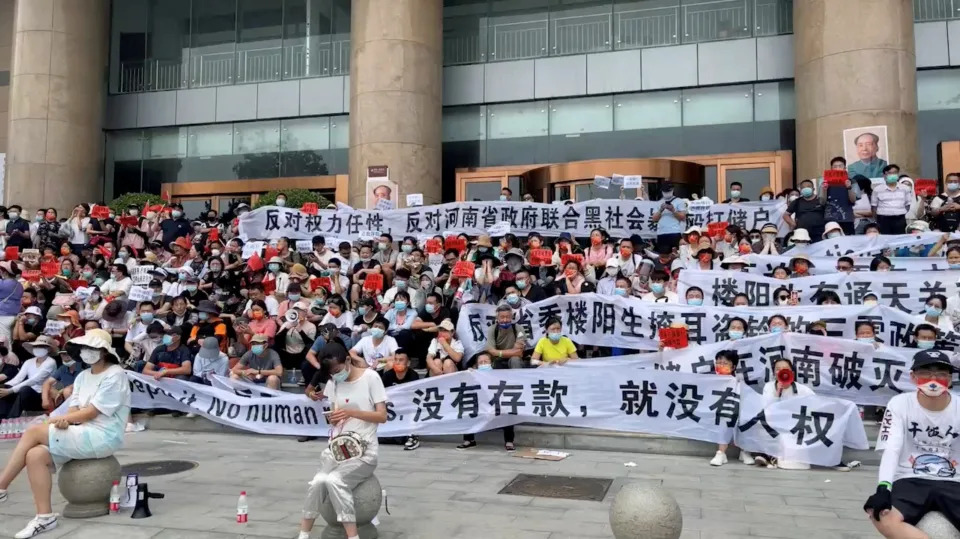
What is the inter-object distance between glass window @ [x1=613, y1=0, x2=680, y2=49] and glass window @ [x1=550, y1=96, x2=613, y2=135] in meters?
1.83

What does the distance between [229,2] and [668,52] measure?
15231 mm

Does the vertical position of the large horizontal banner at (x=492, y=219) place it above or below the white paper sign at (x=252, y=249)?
above

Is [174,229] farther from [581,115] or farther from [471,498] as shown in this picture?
[471,498]

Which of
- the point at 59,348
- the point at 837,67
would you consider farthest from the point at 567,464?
the point at 837,67

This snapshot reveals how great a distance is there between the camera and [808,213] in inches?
539

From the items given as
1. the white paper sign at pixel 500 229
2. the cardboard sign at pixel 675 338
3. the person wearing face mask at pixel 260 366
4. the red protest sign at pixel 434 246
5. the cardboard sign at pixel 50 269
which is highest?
the white paper sign at pixel 500 229

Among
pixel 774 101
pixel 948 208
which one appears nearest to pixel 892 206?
pixel 948 208

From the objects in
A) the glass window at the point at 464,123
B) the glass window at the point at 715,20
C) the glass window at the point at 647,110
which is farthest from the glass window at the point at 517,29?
the glass window at the point at 715,20

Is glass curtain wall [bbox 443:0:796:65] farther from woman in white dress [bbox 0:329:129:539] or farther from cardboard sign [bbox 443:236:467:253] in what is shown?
woman in white dress [bbox 0:329:129:539]

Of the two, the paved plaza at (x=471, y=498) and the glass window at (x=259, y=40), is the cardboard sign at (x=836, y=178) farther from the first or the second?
the glass window at (x=259, y=40)

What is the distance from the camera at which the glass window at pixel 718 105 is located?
2144cm

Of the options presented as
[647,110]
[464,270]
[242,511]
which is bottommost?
[242,511]

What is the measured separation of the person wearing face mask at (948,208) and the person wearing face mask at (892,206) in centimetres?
42

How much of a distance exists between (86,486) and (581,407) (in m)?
5.73
